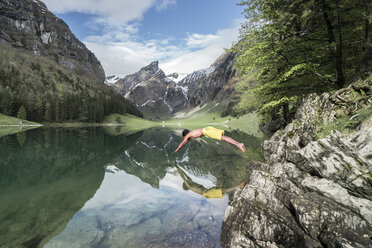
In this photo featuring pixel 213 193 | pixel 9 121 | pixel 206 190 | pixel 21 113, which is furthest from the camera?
pixel 21 113

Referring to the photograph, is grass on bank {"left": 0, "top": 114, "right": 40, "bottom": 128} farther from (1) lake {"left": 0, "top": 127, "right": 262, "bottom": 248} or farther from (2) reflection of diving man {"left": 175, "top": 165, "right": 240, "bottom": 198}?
(2) reflection of diving man {"left": 175, "top": 165, "right": 240, "bottom": 198}

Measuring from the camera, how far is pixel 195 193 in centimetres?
1330

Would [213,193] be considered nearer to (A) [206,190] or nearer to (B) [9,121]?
(A) [206,190]

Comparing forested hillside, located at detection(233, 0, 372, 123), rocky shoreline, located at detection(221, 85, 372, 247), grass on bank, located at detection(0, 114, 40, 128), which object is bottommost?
grass on bank, located at detection(0, 114, 40, 128)

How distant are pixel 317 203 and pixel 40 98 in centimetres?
15388

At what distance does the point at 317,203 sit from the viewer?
24.2ft

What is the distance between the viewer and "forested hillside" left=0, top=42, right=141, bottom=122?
103375mm

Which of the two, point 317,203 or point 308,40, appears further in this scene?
point 308,40

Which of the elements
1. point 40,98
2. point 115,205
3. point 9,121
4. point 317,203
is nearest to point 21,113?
point 9,121

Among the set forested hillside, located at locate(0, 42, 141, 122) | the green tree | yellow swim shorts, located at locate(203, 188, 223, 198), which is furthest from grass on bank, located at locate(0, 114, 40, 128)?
yellow swim shorts, located at locate(203, 188, 223, 198)

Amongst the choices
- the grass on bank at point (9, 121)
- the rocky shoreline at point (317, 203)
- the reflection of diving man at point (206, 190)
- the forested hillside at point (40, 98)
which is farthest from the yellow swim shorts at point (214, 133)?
the forested hillside at point (40, 98)

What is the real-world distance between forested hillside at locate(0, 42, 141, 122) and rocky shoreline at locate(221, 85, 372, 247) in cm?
13009

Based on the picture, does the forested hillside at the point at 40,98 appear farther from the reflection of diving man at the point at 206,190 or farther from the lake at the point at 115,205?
the reflection of diving man at the point at 206,190

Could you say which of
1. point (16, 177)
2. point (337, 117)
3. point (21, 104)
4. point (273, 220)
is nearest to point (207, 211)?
point (273, 220)
